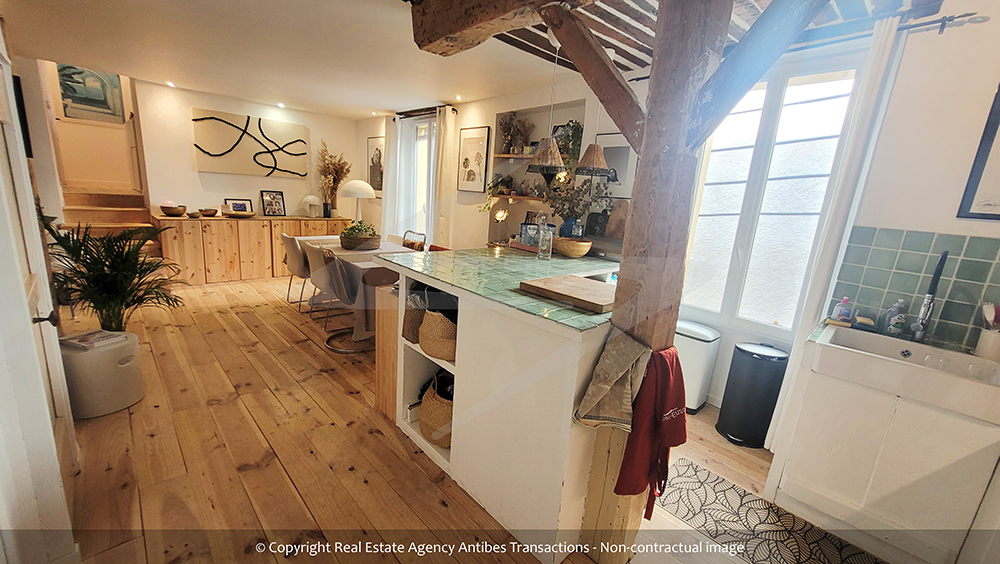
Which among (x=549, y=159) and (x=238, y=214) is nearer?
(x=549, y=159)

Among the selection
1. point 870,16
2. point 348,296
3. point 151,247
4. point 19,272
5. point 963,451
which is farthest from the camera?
point 151,247

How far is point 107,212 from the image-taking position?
4668mm

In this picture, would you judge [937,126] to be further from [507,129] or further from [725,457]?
[507,129]

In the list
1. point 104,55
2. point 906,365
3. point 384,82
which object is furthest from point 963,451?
point 104,55

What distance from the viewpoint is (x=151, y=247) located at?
4535 millimetres

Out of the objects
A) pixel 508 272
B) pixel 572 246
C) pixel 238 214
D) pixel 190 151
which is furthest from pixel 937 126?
pixel 190 151

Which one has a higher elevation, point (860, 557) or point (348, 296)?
point (348, 296)

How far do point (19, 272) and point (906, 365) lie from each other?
2.99 metres

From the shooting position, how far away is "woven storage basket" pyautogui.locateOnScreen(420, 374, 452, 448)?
1.93m

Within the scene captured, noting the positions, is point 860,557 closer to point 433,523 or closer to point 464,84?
point 433,523

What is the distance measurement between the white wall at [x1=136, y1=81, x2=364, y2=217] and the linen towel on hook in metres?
5.87

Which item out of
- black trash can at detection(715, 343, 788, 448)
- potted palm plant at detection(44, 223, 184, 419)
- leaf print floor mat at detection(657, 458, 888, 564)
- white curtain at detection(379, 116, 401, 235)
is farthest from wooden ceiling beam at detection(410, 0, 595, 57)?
white curtain at detection(379, 116, 401, 235)

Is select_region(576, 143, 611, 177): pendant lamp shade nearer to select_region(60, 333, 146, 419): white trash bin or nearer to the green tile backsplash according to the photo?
the green tile backsplash

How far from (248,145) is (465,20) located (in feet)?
16.0
